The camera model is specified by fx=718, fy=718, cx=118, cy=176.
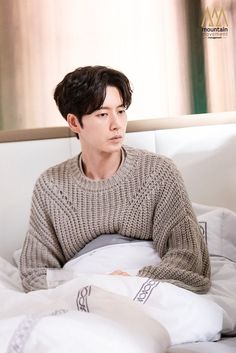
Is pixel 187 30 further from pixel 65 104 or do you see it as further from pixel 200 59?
pixel 65 104

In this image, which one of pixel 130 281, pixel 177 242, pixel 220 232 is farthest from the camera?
pixel 220 232

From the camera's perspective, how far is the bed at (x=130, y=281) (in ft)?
4.19

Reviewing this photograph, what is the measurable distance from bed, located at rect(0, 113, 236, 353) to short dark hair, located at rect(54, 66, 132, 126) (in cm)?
39

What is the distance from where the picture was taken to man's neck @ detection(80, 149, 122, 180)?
2.01 m

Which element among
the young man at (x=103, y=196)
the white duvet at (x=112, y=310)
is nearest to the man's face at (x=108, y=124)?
the young man at (x=103, y=196)

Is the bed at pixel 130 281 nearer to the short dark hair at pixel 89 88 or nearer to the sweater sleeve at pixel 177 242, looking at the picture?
the sweater sleeve at pixel 177 242

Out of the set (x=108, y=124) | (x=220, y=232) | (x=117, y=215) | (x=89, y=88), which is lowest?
(x=220, y=232)

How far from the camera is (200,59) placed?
2.61 meters

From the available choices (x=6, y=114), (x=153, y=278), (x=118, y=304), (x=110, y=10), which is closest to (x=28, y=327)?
(x=118, y=304)

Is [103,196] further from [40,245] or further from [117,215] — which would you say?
[40,245]

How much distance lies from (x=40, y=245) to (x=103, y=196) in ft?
0.77

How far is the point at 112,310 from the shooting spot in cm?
144

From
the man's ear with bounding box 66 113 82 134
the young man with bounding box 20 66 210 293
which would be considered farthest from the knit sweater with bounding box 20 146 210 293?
the man's ear with bounding box 66 113 82 134
